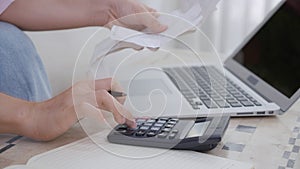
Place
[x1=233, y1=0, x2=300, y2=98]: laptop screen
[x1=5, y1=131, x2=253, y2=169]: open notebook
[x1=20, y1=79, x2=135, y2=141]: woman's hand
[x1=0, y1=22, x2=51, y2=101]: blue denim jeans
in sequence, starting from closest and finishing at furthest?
[x1=5, y1=131, x2=253, y2=169]: open notebook, [x1=20, y1=79, x2=135, y2=141]: woman's hand, [x1=0, y1=22, x2=51, y2=101]: blue denim jeans, [x1=233, y1=0, x2=300, y2=98]: laptop screen

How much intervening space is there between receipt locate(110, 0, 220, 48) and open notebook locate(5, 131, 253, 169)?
18 cm

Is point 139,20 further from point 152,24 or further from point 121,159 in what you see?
point 121,159

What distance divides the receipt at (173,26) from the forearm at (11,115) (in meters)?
0.19

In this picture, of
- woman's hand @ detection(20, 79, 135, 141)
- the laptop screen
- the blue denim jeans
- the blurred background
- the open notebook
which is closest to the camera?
the open notebook

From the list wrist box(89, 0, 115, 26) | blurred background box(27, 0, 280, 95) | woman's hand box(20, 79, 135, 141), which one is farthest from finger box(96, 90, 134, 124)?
blurred background box(27, 0, 280, 95)

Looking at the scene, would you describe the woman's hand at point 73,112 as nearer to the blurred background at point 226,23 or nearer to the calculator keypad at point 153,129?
the calculator keypad at point 153,129

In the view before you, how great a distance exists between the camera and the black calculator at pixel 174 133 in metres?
0.66

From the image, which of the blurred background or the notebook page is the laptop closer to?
the notebook page

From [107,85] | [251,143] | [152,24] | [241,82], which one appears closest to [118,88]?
[107,85]

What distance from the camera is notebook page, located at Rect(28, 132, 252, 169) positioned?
62 cm

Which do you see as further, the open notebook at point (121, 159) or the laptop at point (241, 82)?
the laptop at point (241, 82)

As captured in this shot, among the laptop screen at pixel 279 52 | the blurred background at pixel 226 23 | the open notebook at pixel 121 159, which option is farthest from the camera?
the blurred background at pixel 226 23

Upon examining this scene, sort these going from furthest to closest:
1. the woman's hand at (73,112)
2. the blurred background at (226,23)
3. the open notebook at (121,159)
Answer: the blurred background at (226,23), the woman's hand at (73,112), the open notebook at (121,159)

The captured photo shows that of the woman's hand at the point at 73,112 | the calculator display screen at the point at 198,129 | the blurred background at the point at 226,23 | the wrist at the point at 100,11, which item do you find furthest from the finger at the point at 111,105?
the blurred background at the point at 226,23
